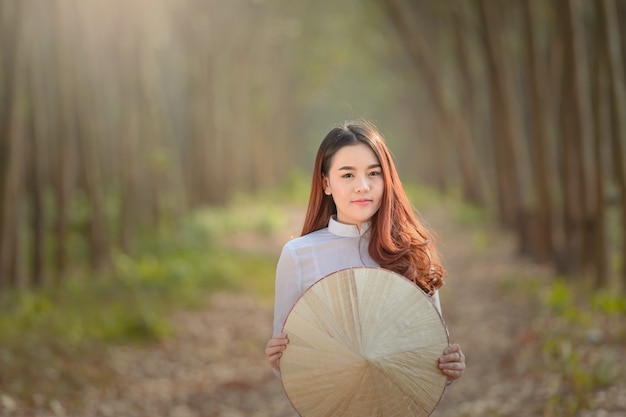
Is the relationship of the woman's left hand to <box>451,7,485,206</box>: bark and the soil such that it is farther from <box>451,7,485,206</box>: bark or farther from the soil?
<box>451,7,485,206</box>: bark

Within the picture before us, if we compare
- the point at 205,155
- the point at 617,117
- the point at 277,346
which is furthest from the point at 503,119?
the point at 277,346

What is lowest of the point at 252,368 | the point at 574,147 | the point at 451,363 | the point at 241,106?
the point at 252,368

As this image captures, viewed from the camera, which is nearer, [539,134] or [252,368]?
[252,368]

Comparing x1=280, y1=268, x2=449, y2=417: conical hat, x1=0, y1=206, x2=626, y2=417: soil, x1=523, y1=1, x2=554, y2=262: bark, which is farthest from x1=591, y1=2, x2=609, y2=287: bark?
x1=280, y1=268, x2=449, y2=417: conical hat

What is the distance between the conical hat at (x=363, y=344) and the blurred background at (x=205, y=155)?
28.4 inches

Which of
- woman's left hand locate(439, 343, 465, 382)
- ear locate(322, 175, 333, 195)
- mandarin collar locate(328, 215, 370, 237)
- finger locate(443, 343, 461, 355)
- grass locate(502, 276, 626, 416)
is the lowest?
grass locate(502, 276, 626, 416)

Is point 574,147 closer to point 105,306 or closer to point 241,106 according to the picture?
point 105,306

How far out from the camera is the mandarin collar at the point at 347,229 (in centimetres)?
303

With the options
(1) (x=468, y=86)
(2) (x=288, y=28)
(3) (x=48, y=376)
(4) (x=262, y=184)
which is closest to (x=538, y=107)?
(3) (x=48, y=376)

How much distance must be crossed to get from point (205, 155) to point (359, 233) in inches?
766

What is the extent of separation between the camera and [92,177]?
1181 cm

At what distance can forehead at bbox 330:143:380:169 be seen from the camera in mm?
2967

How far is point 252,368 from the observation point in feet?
26.2

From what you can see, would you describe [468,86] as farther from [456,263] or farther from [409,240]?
[409,240]
